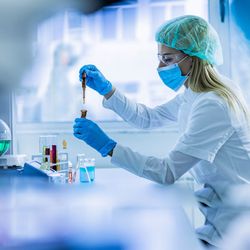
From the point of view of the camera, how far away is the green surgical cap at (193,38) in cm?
142

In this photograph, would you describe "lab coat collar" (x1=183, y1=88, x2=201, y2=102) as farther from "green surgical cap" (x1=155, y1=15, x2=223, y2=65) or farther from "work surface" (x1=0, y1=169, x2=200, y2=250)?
"work surface" (x1=0, y1=169, x2=200, y2=250)

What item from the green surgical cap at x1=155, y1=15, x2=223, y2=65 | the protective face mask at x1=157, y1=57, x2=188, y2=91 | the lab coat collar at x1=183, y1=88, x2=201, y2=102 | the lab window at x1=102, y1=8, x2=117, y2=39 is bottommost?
the lab coat collar at x1=183, y1=88, x2=201, y2=102

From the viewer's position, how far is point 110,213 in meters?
1.02

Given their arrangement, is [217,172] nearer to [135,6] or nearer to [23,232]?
[23,232]

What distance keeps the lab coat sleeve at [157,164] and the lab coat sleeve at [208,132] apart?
34 mm

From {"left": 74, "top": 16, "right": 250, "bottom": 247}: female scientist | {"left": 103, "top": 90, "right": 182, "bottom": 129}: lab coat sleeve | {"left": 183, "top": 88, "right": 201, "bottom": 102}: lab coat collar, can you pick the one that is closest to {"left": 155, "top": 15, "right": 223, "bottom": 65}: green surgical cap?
{"left": 74, "top": 16, "right": 250, "bottom": 247}: female scientist

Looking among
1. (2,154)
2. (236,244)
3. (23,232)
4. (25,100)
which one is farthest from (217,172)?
(25,100)

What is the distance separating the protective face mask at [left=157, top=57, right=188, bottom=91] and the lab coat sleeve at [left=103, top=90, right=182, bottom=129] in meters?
0.20

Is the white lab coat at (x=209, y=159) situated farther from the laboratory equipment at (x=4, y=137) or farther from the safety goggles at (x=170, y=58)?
the laboratory equipment at (x=4, y=137)

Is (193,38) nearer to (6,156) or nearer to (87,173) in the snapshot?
(87,173)

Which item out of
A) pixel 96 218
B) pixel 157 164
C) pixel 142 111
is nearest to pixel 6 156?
pixel 142 111

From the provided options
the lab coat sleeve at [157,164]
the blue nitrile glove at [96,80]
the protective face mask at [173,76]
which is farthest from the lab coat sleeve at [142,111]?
the lab coat sleeve at [157,164]

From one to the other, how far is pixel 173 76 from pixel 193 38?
6.4 inches

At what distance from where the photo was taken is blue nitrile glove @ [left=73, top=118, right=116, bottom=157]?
4.54 feet
